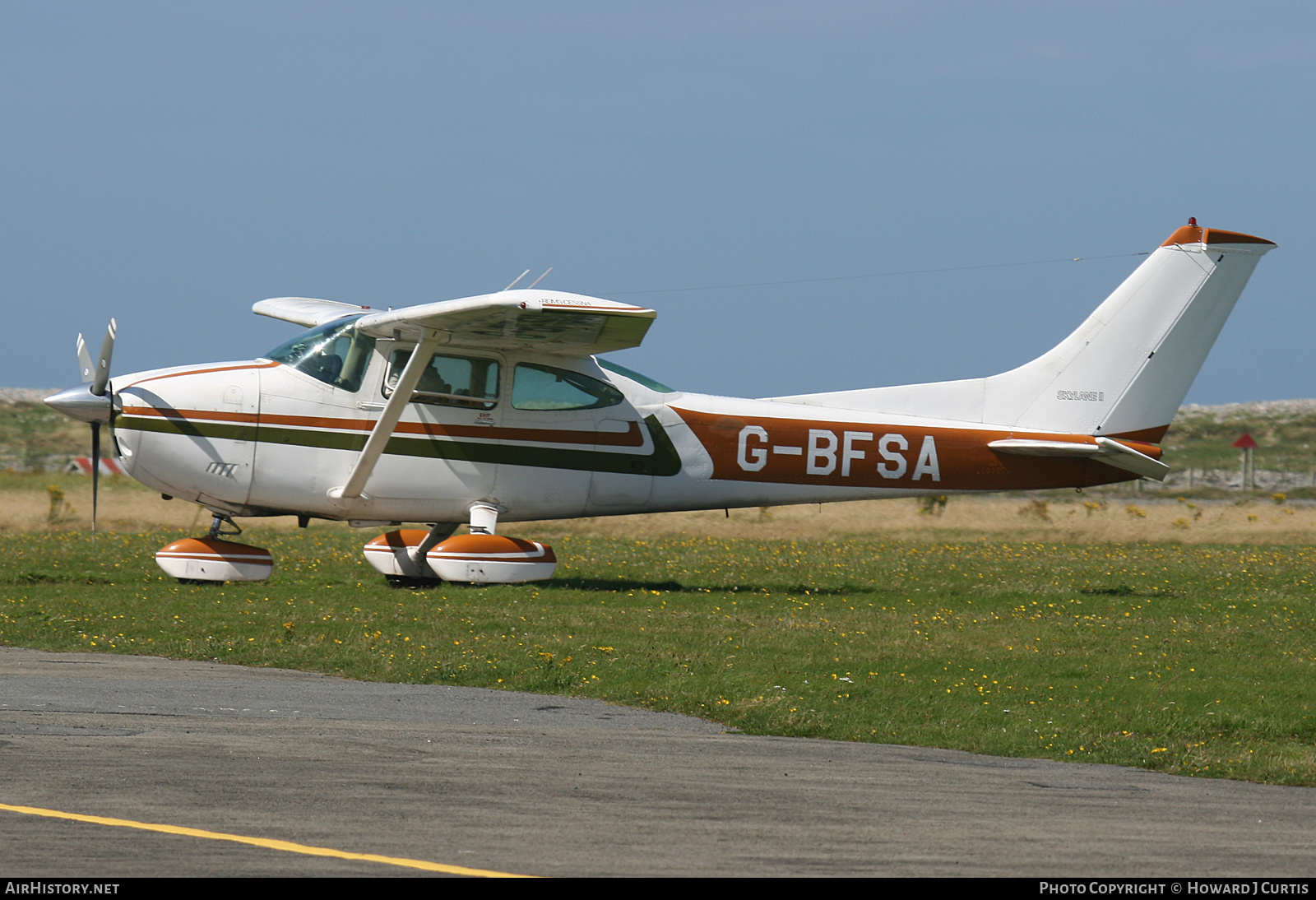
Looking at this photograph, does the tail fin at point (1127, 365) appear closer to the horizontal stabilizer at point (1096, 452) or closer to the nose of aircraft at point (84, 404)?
the horizontal stabilizer at point (1096, 452)

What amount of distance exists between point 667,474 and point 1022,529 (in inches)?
569

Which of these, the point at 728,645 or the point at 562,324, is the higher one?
the point at 562,324

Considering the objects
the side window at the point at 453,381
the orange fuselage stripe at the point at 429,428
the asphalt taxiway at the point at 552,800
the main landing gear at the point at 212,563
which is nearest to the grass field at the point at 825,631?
the main landing gear at the point at 212,563

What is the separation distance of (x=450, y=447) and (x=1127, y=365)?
28.4ft

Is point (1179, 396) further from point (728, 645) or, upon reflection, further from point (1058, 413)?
point (728, 645)

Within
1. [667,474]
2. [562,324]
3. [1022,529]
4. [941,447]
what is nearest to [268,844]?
[562,324]

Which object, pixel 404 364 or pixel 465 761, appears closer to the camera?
pixel 465 761

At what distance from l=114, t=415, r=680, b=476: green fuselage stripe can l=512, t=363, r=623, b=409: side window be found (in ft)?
1.77

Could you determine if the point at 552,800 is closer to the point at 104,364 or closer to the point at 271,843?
the point at 271,843

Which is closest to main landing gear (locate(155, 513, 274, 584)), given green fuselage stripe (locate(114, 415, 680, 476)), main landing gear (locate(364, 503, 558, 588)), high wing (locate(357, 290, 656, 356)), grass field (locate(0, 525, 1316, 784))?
grass field (locate(0, 525, 1316, 784))

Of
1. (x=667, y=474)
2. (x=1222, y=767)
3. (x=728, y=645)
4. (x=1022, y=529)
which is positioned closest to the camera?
(x=1222, y=767)

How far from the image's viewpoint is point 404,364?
1534cm

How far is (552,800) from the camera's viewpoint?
6402 mm

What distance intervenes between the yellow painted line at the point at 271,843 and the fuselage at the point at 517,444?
9.50m
